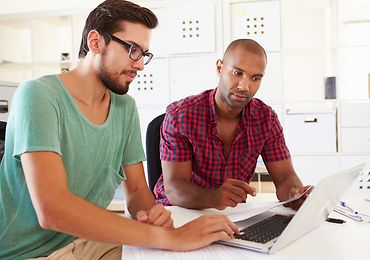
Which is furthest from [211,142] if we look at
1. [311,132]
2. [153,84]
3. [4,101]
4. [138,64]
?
[153,84]

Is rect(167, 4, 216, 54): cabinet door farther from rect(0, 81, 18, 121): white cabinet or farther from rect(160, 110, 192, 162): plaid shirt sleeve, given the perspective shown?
rect(160, 110, 192, 162): plaid shirt sleeve

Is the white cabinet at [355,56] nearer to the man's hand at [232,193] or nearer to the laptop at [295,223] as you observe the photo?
the man's hand at [232,193]

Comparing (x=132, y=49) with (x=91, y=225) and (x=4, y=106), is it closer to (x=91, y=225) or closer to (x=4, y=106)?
(x=91, y=225)

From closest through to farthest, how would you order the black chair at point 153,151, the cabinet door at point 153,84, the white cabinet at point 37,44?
the black chair at point 153,151 < the cabinet door at point 153,84 < the white cabinet at point 37,44

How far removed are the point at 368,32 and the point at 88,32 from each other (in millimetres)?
2938

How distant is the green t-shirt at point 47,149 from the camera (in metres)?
0.91

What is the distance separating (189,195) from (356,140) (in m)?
2.18

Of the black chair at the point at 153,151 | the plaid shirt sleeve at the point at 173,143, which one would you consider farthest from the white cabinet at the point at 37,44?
the plaid shirt sleeve at the point at 173,143

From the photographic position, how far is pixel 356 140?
304cm

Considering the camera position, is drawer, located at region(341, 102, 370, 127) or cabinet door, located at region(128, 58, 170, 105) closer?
drawer, located at region(341, 102, 370, 127)

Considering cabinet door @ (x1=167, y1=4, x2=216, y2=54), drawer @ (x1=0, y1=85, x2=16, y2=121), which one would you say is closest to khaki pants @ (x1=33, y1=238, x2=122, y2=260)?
drawer @ (x1=0, y1=85, x2=16, y2=121)

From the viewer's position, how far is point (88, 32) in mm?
1128

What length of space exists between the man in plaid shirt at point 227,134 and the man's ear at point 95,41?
536 mm

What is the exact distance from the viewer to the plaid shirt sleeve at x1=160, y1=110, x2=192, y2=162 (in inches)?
59.2
